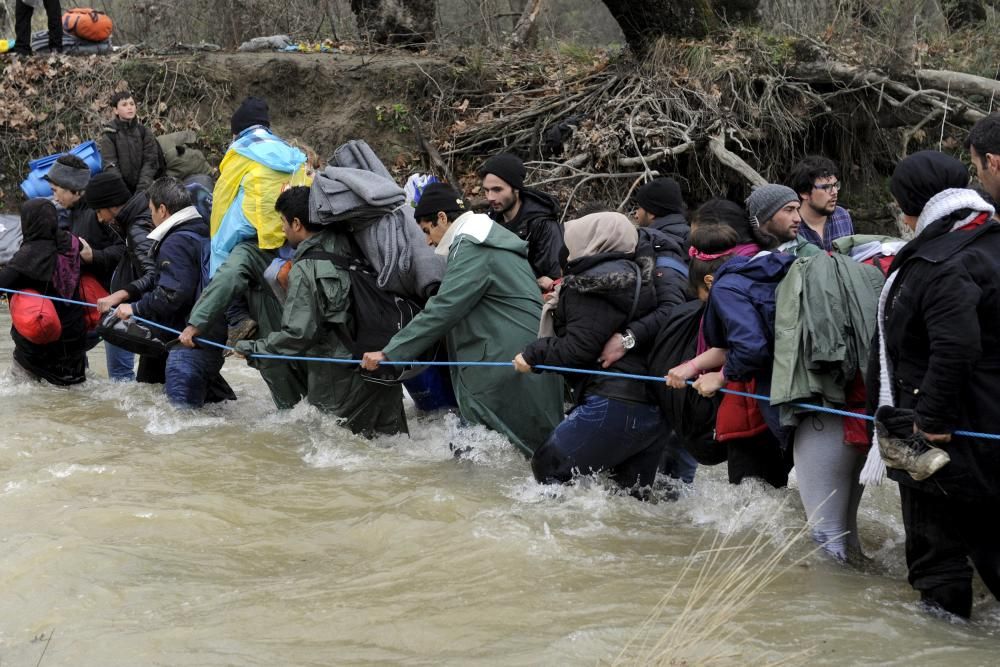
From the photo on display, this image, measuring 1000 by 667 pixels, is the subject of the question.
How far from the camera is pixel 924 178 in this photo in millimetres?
3936

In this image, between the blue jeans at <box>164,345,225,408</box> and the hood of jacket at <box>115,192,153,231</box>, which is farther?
the hood of jacket at <box>115,192,153,231</box>

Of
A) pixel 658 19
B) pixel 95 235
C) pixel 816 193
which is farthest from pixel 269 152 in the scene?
pixel 658 19

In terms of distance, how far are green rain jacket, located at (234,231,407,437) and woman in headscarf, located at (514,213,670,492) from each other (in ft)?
4.88

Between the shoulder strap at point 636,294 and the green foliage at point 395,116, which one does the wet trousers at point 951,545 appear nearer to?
the shoulder strap at point 636,294

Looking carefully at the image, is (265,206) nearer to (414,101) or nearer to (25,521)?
(25,521)

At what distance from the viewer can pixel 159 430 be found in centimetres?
723

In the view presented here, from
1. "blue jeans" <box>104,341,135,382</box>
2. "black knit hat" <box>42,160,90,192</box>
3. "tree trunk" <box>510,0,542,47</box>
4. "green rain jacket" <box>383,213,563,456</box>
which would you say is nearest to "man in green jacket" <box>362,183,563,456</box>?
"green rain jacket" <box>383,213,563,456</box>

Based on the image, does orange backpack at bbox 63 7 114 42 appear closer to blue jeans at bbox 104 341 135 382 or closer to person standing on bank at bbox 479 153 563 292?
blue jeans at bbox 104 341 135 382

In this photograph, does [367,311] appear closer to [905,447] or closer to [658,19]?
[905,447]

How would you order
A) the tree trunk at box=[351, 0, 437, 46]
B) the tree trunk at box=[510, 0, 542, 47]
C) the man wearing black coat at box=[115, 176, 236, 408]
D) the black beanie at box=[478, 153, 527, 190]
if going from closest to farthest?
the black beanie at box=[478, 153, 527, 190] → the man wearing black coat at box=[115, 176, 236, 408] → the tree trunk at box=[351, 0, 437, 46] → the tree trunk at box=[510, 0, 542, 47]

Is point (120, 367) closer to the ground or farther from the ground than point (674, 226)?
closer to the ground

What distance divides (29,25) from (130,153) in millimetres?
4954

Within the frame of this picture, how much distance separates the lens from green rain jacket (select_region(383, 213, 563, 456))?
580 centimetres

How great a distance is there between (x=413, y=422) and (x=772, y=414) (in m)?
3.04
